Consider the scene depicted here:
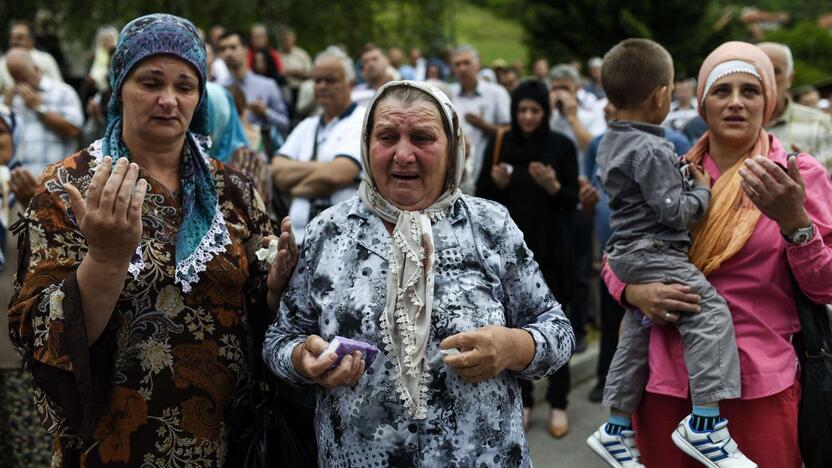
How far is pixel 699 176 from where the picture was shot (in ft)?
10.4

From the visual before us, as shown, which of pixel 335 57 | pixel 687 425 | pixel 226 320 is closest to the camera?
pixel 226 320

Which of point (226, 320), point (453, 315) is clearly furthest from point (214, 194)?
point (453, 315)

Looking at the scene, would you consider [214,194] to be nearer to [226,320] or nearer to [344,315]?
[226,320]

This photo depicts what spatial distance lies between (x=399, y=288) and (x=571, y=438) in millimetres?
3611

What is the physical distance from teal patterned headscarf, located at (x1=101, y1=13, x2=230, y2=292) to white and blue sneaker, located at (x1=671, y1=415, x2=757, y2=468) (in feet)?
5.91

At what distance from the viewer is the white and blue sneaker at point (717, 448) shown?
2.92 meters

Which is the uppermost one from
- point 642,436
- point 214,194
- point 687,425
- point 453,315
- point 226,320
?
point 214,194

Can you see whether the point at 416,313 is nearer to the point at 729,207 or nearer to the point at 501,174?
the point at 729,207

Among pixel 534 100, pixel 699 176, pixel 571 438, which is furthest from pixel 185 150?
pixel 571 438

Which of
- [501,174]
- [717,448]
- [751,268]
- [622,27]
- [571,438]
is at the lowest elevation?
[571,438]

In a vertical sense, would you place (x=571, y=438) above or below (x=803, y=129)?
below

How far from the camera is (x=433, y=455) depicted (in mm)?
2357

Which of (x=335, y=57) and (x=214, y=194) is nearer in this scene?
(x=214, y=194)

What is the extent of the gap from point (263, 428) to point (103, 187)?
1.01 m
